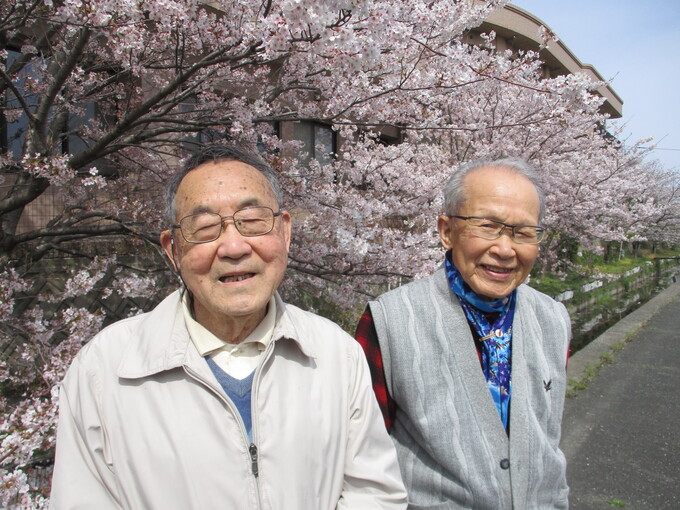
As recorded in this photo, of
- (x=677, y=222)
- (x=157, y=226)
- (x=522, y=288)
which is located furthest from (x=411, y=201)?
(x=677, y=222)

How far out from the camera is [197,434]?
3.85 feet

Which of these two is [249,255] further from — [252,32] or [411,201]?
[411,201]

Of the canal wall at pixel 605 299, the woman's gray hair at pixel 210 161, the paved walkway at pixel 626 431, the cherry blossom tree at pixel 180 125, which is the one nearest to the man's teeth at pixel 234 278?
the woman's gray hair at pixel 210 161

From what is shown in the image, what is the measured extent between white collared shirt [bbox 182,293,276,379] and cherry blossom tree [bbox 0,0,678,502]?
4.31 ft

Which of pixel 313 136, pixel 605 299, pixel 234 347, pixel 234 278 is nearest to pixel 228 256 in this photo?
pixel 234 278

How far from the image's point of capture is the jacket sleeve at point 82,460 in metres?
1.16

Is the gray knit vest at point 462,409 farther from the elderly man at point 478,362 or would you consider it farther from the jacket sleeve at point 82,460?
the jacket sleeve at point 82,460

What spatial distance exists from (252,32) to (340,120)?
4.72 ft

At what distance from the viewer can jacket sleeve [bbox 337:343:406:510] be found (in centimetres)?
134

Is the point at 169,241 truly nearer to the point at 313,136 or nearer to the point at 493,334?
the point at 493,334

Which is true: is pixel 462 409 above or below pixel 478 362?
below

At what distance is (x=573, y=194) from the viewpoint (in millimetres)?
9852

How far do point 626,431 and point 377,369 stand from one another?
4.11 meters

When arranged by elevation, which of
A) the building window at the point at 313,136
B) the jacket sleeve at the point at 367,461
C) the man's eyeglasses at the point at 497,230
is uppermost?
the building window at the point at 313,136
